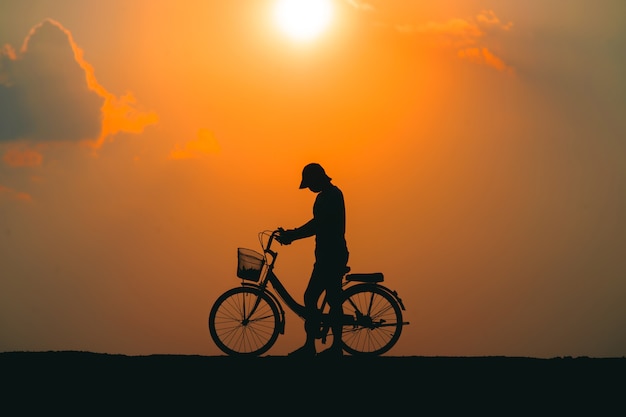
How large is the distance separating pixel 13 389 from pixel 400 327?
16.7 ft

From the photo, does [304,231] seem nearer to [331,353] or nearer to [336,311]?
[336,311]

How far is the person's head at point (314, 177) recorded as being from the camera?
10.4m

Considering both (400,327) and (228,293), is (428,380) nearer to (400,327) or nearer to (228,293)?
(400,327)

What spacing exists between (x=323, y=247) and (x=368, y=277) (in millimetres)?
925

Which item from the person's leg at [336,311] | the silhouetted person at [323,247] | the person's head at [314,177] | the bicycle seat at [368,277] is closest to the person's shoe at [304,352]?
Answer: the silhouetted person at [323,247]

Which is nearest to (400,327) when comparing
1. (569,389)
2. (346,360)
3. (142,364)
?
(346,360)

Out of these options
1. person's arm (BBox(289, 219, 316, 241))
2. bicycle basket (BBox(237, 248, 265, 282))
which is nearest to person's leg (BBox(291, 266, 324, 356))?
person's arm (BBox(289, 219, 316, 241))

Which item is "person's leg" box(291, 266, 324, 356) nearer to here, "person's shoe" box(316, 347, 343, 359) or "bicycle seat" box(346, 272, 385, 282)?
"person's shoe" box(316, 347, 343, 359)

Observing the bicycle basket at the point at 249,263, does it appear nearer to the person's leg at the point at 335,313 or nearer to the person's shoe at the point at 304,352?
the person's leg at the point at 335,313

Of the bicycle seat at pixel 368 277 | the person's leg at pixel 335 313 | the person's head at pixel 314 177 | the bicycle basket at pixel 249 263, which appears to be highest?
the person's head at pixel 314 177

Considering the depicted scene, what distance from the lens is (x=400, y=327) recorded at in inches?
446

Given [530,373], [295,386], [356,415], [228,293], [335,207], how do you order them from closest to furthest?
[356,415]
[295,386]
[530,373]
[335,207]
[228,293]

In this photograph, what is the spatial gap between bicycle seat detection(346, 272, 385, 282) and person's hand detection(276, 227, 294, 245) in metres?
0.94

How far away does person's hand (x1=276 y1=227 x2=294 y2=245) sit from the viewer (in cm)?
1095
